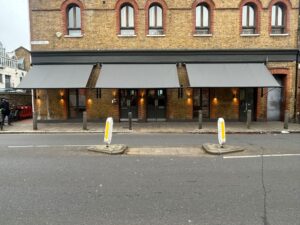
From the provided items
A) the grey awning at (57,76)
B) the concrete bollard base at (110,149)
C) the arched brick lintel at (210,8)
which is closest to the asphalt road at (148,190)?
the concrete bollard base at (110,149)

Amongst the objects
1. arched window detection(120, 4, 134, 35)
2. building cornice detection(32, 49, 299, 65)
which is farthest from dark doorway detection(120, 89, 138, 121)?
arched window detection(120, 4, 134, 35)

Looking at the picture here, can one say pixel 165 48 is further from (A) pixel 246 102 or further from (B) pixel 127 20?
(A) pixel 246 102

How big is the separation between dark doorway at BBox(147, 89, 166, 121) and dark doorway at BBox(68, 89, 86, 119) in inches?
171

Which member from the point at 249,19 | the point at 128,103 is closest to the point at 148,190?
the point at 128,103

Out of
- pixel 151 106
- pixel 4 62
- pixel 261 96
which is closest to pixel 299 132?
pixel 261 96

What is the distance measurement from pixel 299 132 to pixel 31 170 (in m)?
12.5

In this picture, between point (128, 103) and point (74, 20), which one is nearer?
point (74, 20)

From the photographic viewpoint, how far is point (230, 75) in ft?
46.3

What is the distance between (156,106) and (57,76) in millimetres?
6404

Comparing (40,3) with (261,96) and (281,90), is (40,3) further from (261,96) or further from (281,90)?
(281,90)

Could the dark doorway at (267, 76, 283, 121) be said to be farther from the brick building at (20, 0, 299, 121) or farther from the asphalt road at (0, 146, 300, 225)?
the asphalt road at (0, 146, 300, 225)

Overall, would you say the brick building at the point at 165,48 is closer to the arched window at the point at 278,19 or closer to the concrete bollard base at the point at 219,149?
the arched window at the point at 278,19

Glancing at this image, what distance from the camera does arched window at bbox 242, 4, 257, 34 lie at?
50.9ft

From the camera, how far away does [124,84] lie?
13.6 m
